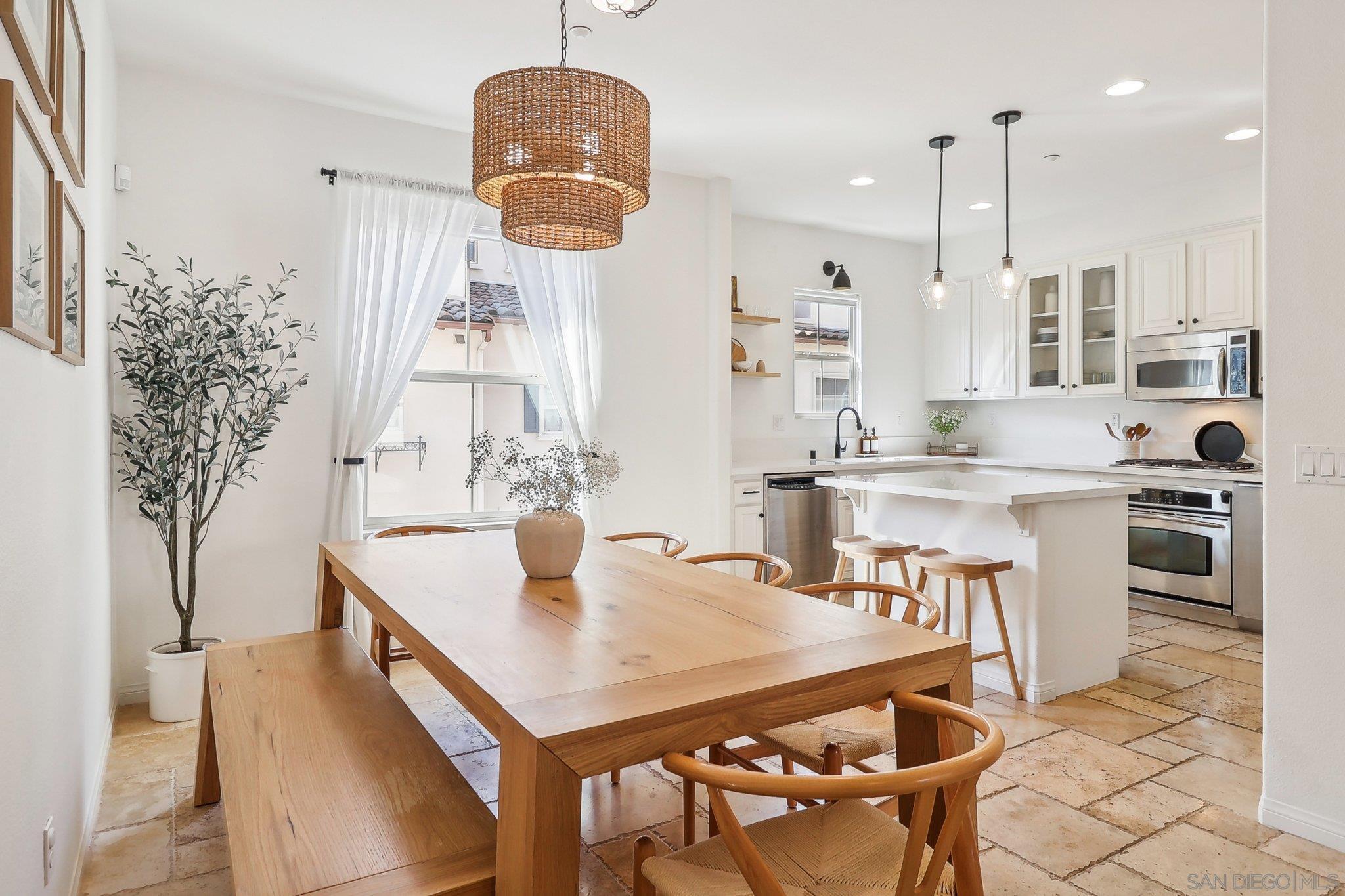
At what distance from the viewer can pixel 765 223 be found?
588 cm

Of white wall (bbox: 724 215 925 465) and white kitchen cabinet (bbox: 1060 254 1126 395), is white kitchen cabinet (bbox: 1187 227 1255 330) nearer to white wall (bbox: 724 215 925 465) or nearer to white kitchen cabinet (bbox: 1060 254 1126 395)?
white kitchen cabinet (bbox: 1060 254 1126 395)

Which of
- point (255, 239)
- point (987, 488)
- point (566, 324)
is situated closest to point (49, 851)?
point (255, 239)

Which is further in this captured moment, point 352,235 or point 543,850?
point 352,235

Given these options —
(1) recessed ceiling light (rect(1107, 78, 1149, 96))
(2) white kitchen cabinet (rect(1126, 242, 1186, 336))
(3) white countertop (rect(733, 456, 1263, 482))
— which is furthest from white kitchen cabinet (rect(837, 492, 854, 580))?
(1) recessed ceiling light (rect(1107, 78, 1149, 96))

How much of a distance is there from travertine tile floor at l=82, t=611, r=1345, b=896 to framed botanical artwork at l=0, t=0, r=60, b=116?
191 cm

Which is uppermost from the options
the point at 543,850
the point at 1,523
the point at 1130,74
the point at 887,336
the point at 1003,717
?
the point at 1130,74

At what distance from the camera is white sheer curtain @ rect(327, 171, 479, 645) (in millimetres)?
3793

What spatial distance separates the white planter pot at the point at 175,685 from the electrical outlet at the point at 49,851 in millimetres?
1528

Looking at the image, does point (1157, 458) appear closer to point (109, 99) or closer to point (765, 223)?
point (765, 223)

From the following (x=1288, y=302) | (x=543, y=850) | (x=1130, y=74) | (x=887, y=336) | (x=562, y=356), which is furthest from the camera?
(x=887, y=336)

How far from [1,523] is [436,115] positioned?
319 centimetres

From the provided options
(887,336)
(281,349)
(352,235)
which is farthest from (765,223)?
(281,349)

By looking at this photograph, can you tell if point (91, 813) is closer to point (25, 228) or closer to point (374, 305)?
point (25, 228)

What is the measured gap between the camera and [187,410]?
3.32 meters
